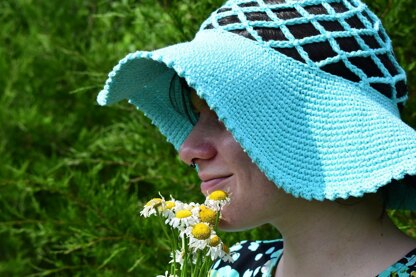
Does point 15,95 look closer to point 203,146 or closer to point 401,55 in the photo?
point 401,55

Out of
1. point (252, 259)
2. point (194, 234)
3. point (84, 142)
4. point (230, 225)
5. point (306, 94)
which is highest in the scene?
point (306, 94)

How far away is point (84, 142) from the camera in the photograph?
3.89m

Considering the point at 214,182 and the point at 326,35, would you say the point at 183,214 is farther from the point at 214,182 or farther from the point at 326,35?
the point at 326,35

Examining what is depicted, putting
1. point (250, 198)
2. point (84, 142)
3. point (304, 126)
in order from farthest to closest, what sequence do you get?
point (84, 142), point (250, 198), point (304, 126)

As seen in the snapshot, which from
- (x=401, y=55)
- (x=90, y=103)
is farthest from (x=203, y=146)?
(x=90, y=103)

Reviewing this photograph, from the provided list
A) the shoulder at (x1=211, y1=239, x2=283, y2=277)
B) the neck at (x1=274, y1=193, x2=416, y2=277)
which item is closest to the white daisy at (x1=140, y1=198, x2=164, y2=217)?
the neck at (x1=274, y1=193, x2=416, y2=277)

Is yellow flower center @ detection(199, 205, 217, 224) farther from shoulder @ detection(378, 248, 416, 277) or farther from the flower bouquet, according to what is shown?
shoulder @ detection(378, 248, 416, 277)

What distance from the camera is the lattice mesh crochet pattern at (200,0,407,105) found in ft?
6.31

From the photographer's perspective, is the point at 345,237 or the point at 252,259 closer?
the point at 345,237

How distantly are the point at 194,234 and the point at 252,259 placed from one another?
0.79 meters

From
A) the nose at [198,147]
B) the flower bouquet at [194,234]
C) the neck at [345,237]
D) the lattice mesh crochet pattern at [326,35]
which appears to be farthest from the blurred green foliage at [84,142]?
the flower bouquet at [194,234]

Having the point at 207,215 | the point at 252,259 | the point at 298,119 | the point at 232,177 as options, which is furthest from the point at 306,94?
the point at 252,259

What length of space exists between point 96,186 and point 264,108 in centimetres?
168

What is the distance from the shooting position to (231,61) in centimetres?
189
